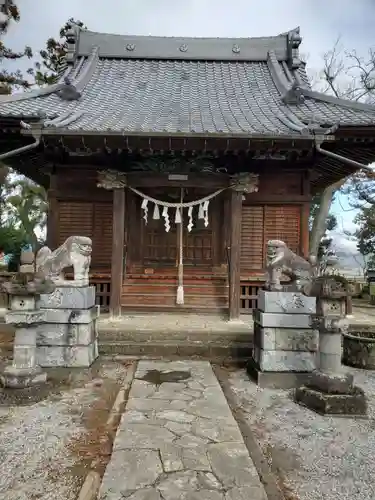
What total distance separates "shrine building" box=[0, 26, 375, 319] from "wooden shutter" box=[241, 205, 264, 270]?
0.03m

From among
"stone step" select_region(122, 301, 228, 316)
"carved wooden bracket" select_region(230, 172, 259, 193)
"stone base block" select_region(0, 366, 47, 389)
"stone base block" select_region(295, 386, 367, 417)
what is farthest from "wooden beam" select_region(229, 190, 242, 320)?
"stone base block" select_region(0, 366, 47, 389)

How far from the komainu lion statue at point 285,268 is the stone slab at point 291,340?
66 centimetres

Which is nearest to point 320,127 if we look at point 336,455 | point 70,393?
point 336,455

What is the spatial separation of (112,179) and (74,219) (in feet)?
5.66

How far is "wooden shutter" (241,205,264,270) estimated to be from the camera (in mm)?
9875

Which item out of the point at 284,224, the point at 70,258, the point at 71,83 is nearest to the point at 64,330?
the point at 70,258

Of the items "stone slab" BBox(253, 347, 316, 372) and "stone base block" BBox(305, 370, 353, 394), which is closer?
"stone base block" BBox(305, 370, 353, 394)

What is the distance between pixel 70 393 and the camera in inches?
208

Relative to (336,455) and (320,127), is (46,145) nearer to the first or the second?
(320,127)

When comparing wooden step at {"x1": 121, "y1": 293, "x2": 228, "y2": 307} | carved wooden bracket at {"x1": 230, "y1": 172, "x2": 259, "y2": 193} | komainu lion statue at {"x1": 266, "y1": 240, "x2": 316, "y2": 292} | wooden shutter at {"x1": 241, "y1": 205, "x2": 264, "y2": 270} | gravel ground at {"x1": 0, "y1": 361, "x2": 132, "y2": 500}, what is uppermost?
carved wooden bracket at {"x1": 230, "y1": 172, "x2": 259, "y2": 193}

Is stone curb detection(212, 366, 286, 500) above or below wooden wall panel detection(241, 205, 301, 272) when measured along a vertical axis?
below

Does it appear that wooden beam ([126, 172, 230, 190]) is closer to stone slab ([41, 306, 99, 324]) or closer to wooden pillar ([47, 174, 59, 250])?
wooden pillar ([47, 174, 59, 250])

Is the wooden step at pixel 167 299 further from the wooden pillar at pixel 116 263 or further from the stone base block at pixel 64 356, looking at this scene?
the stone base block at pixel 64 356

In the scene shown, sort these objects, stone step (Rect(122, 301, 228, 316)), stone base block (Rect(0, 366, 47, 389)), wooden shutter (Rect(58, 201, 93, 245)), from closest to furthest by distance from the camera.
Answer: stone base block (Rect(0, 366, 47, 389)) < stone step (Rect(122, 301, 228, 316)) < wooden shutter (Rect(58, 201, 93, 245))
